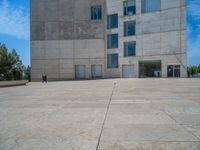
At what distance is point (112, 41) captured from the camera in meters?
51.8

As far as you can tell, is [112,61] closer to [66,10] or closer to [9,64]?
[66,10]

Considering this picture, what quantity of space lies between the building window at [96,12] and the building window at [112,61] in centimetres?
924

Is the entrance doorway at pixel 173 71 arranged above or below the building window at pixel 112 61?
below

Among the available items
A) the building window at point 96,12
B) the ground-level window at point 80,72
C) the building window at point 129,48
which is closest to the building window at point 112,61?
the building window at point 129,48

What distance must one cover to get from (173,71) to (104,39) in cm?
1655

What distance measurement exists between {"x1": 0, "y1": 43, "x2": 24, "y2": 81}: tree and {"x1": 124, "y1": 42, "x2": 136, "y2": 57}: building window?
2781 centimetres

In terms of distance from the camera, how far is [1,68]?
54.2 meters

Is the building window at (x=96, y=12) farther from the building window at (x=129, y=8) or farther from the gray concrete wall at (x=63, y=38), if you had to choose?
the building window at (x=129, y=8)

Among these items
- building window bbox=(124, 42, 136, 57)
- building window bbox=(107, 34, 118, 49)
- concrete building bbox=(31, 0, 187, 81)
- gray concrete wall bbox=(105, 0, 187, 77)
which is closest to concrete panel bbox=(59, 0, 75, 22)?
concrete building bbox=(31, 0, 187, 81)

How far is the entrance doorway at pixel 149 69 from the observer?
159ft

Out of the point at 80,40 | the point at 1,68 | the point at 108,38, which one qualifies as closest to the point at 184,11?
the point at 108,38

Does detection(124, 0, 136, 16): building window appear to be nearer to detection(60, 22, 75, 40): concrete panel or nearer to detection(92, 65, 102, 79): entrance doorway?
detection(60, 22, 75, 40): concrete panel

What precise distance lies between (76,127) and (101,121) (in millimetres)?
934

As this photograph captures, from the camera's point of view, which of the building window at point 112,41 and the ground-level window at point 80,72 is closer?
the building window at point 112,41
